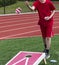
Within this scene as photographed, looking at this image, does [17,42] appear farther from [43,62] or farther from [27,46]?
[43,62]

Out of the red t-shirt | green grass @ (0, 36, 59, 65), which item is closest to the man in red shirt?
the red t-shirt

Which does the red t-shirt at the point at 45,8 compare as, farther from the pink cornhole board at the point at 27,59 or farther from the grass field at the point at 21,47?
the grass field at the point at 21,47

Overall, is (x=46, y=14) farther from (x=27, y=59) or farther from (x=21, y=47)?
(x=21, y=47)

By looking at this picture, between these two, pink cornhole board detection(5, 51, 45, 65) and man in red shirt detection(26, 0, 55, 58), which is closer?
pink cornhole board detection(5, 51, 45, 65)

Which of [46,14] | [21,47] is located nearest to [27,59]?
[46,14]

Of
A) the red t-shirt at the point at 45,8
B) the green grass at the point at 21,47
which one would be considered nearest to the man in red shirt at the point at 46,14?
the red t-shirt at the point at 45,8

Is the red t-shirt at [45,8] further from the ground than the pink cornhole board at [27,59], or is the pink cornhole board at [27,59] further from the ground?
the red t-shirt at [45,8]

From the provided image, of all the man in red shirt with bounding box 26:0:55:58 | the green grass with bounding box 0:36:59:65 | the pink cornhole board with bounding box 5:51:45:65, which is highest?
the man in red shirt with bounding box 26:0:55:58

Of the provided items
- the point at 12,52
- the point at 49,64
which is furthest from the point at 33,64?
the point at 12,52

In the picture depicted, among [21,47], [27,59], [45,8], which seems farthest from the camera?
[21,47]

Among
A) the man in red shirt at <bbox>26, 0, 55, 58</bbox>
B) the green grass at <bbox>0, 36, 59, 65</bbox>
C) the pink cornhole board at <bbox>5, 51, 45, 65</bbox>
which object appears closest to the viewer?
the pink cornhole board at <bbox>5, 51, 45, 65</bbox>

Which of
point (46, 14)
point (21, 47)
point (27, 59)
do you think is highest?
point (46, 14)

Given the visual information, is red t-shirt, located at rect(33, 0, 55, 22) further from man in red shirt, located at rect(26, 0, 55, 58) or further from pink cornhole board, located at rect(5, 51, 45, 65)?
pink cornhole board, located at rect(5, 51, 45, 65)

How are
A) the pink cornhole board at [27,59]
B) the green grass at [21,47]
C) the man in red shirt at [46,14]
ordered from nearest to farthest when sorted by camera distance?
the pink cornhole board at [27,59], the man in red shirt at [46,14], the green grass at [21,47]
